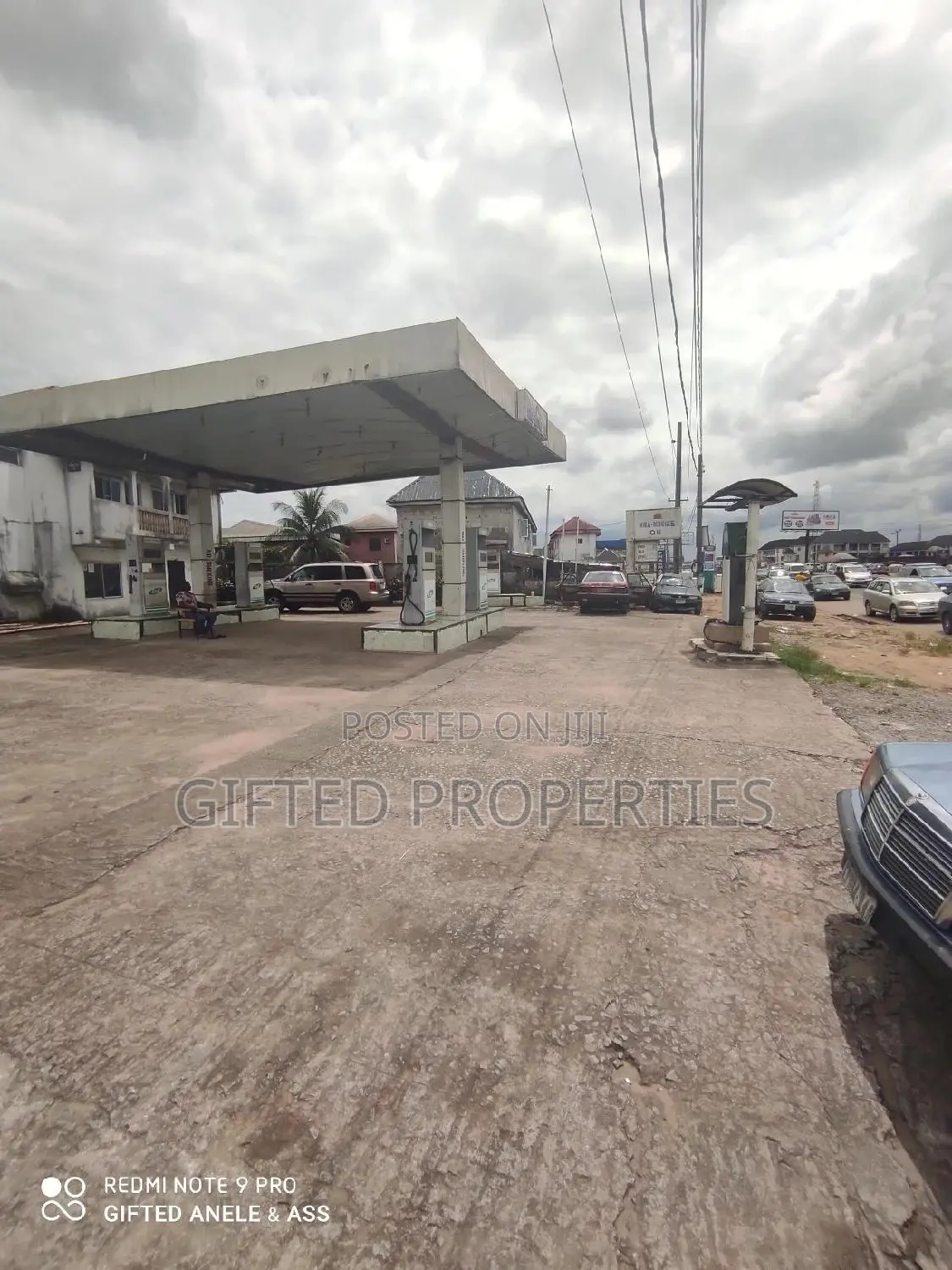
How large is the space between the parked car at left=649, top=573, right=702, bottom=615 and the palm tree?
16155 millimetres

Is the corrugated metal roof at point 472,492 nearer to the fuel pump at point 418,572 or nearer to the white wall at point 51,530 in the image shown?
the white wall at point 51,530

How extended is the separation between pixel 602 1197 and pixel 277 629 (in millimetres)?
14851

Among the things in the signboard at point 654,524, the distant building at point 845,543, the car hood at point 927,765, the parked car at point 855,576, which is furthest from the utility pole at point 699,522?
the distant building at point 845,543

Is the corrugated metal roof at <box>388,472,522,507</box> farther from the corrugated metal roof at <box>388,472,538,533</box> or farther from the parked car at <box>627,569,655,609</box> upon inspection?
the parked car at <box>627,569,655,609</box>

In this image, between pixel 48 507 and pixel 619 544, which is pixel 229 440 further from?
pixel 619 544

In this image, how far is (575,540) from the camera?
52.8m

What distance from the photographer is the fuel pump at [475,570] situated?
15.2m

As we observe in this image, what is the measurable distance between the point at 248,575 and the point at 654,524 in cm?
2114

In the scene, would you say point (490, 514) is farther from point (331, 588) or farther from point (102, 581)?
point (102, 581)

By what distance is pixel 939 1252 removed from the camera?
4.93ft

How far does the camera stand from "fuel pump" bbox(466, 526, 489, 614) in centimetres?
1523

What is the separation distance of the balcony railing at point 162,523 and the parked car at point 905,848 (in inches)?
864

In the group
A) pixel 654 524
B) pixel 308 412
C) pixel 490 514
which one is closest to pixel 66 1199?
pixel 308 412

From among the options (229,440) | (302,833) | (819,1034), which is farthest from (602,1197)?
(229,440)
